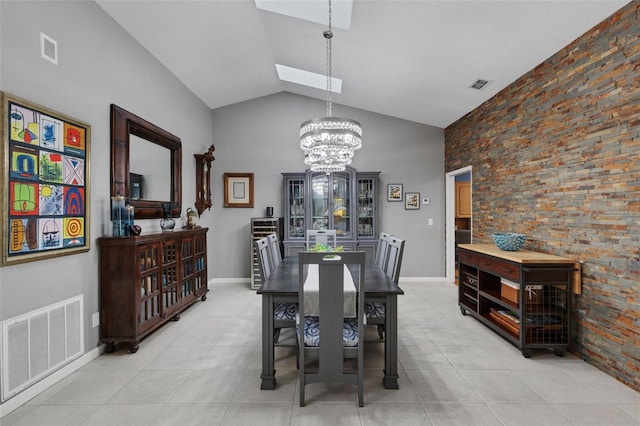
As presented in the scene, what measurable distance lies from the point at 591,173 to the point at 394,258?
1744mm

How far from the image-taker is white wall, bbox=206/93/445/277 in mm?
5406

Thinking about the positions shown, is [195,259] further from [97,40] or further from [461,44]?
[461,44]

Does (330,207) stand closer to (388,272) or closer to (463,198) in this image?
(388,272)

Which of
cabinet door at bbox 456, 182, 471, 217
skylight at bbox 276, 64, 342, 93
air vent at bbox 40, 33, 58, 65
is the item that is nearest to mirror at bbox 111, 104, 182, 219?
air vent at bbox 40, 33, 58, 65

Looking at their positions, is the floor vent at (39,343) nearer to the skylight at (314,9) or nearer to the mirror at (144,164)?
the mirror at (144,164)

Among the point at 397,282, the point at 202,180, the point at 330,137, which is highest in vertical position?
the point at 330,137

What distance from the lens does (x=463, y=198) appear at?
663cm

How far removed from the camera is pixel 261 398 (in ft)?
6.82

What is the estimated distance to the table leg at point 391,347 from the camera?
2166mm

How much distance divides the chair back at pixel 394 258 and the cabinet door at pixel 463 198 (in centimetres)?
415

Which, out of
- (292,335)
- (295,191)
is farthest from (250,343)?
(295,191)

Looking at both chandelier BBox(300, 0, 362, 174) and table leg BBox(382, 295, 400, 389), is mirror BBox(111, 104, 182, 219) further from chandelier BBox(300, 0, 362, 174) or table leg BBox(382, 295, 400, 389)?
table leg BBox(382, 295, 400, 389)

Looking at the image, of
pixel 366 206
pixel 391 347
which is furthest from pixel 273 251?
pixel 366 206

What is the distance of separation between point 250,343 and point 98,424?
130cm
